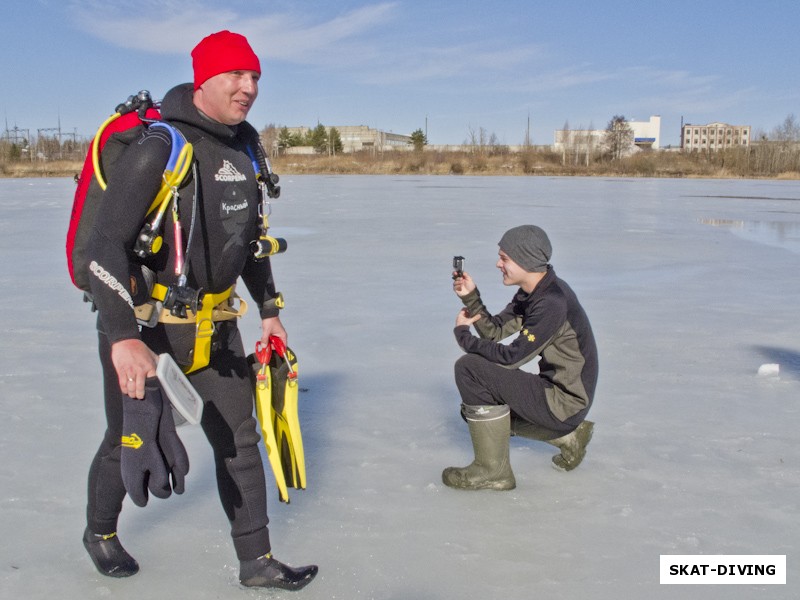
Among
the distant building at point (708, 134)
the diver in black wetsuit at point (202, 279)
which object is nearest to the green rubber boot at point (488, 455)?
the diver in black wetsuit at point (202, 279)

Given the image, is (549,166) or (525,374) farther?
(549,166)

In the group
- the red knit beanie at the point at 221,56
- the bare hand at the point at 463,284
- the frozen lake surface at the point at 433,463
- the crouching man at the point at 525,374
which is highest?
the red knit beanie at the point at 221,56

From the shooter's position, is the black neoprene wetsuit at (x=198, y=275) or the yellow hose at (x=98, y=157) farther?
the yellow hose at (x=98, y=157)

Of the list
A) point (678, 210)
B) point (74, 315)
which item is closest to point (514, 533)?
point (74, 315)

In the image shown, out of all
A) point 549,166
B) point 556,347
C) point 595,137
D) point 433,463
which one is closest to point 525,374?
point 556,347

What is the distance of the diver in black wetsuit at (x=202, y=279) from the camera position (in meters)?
1.89

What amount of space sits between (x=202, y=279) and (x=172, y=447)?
0.46 metres

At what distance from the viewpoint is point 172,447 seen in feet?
6.50

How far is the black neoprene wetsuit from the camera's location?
1892mm

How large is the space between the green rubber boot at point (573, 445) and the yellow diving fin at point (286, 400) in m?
1.08

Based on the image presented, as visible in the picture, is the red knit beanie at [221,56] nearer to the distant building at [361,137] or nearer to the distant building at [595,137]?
the distant building at [595,137]

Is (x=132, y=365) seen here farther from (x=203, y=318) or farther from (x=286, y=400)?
(x=286, y=400)

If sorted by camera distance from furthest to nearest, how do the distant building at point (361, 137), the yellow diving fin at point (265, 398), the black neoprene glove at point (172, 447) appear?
the distant building at point (361, 137) < the yellow diving fin at point (265, 398) < the black neoprene glove at point (172, 447)

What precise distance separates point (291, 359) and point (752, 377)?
2849mm
